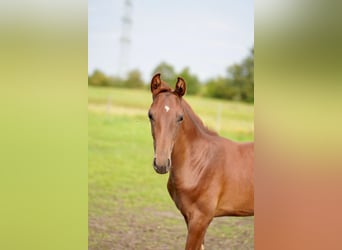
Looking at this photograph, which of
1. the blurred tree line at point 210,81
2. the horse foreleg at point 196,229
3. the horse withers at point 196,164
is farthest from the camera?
the blurred tree line at point 210,81

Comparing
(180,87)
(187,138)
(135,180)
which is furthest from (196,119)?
(135,180)

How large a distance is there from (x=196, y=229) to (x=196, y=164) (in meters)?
0.40

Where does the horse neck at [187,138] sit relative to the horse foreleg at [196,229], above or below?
above

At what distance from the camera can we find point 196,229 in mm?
Result: 2980

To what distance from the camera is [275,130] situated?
3.16 meters

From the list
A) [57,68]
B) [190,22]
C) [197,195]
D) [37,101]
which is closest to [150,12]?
[190,22]

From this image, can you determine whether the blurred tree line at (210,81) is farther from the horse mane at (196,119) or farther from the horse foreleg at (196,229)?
the horse foreleg at (196,229)

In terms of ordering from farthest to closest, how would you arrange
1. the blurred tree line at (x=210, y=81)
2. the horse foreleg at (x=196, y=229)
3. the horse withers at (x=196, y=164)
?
the blurred tree line at (x=210, y=81)
the horse foreleg at (x=196, y=229)
the horse withers at (x=196, y=164)

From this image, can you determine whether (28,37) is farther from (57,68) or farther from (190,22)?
(190,22)

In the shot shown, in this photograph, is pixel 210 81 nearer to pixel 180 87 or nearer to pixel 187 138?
pixel 180 87

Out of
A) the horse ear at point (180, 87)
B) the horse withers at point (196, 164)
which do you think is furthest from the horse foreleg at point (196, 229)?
the horse ear at point (180, 87)

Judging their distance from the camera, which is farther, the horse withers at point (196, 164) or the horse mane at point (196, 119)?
the horse mane at point (196, 119)

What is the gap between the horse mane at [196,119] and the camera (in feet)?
9.87

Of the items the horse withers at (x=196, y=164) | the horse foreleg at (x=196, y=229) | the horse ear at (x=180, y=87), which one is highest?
the horse ear at (x=180, y=87)
